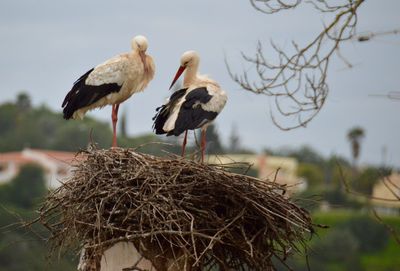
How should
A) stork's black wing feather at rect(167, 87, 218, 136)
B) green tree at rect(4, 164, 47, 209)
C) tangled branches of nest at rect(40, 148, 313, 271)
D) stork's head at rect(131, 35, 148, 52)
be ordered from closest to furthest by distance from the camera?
1. tangled branches of nest at rect(40, 148, 313, 271)
2. stork's black wing feather at rect(167, 87, 218, 136)
3. stork's head at rect(131, 35, 148, 52)
4. green tree at rect(4, 164, 47, 209)

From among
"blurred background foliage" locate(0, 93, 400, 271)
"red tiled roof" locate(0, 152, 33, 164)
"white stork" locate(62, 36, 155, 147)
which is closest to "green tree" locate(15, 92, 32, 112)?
"blurred background foliage" locate(0, 93, 400, 271)

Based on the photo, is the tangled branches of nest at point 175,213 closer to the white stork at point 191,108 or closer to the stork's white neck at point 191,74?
the white stork at point 191,108

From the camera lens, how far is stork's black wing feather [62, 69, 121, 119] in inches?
561

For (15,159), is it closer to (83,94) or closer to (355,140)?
(355,140)

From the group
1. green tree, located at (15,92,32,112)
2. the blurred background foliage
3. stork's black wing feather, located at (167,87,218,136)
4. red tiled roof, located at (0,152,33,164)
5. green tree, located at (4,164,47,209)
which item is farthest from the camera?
green tree, located at (15,92,32,112)

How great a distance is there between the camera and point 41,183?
6719 centimetres

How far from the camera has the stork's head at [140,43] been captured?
1440 centimetres

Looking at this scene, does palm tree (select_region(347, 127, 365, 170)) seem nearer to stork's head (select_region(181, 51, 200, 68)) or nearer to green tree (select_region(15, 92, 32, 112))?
green tree (select_region(15, 92, 32, 112))

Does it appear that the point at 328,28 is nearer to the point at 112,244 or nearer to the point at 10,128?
the point at 112,244

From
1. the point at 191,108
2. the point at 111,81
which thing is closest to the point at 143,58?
the point at 111,81

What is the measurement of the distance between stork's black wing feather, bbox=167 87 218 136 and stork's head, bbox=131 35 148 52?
3.74 ft

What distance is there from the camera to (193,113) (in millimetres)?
13328

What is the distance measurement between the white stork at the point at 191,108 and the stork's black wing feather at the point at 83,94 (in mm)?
885

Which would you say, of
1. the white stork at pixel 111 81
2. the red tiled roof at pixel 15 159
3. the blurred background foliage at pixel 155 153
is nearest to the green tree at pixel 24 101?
the blurred background foliage at pixel 155 153
